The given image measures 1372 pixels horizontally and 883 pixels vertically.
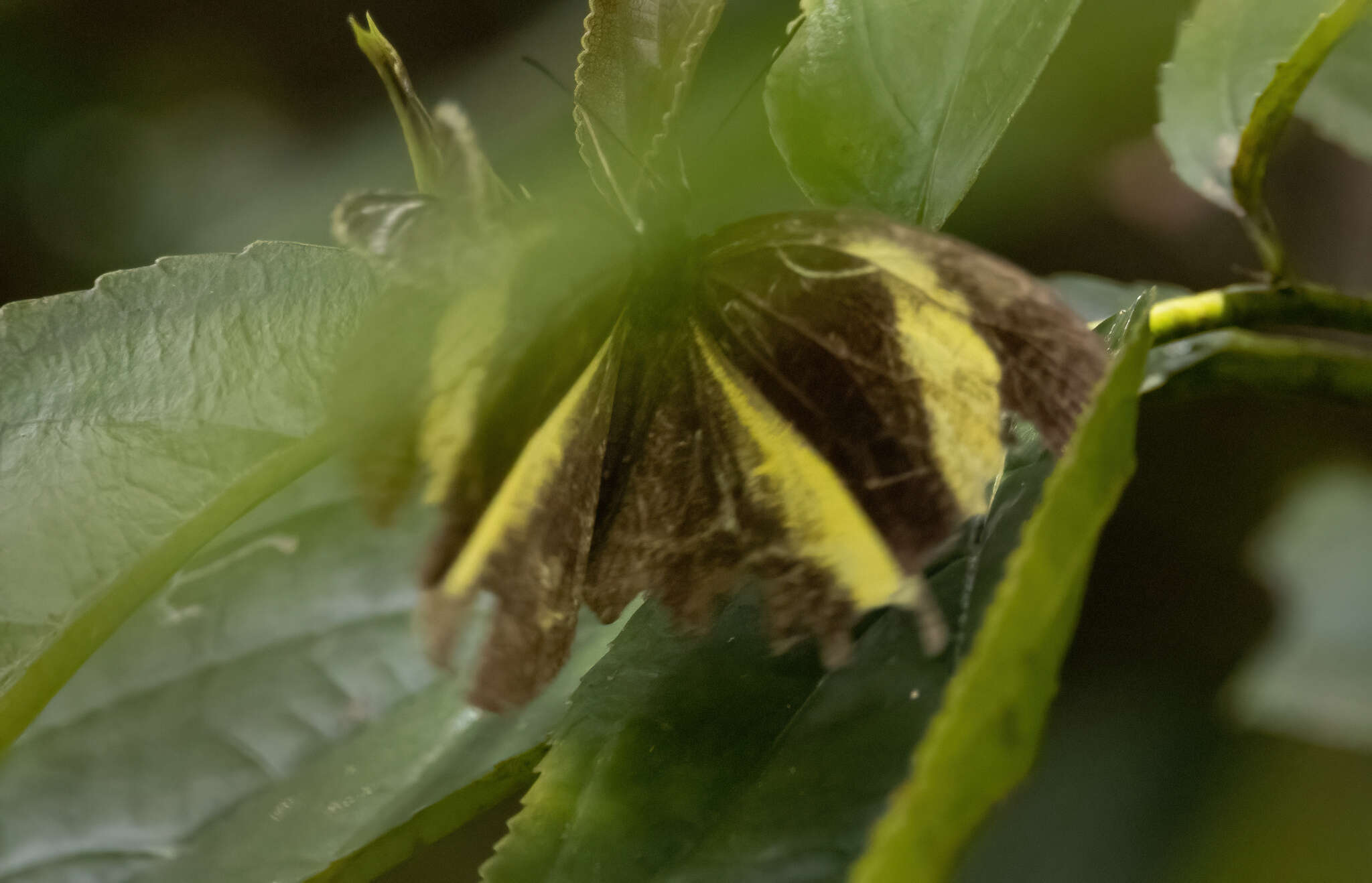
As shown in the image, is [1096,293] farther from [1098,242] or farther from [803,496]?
[1098,242]

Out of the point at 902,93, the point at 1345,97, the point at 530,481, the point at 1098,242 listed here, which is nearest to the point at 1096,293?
the point at 1345,97

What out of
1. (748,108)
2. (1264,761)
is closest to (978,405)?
(748,108)

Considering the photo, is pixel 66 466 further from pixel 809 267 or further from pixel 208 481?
pixel 809 267

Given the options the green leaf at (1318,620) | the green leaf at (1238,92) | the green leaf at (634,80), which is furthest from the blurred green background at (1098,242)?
the green leaf at (634,80)

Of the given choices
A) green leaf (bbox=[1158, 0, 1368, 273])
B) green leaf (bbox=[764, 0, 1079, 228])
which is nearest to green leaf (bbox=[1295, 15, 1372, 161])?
green leaf (bbox=[1158, 0, 1368, 273])

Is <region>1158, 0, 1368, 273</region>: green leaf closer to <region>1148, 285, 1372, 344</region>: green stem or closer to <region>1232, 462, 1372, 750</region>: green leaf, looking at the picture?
<region>1148, 285, 1372, 344</region>: green stem

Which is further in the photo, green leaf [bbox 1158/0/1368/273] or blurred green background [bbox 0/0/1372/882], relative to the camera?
blurred green background [bbox 0/0/1372/882]
